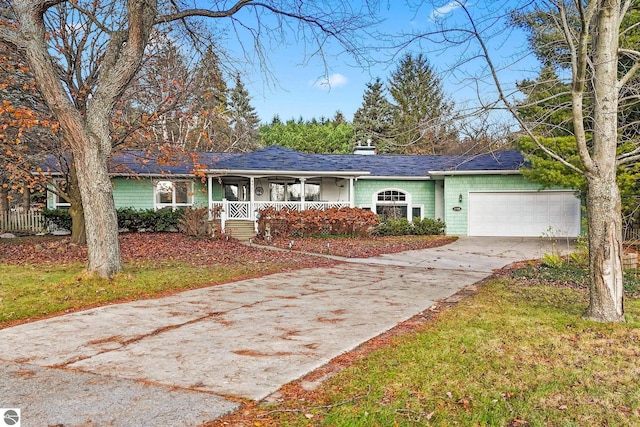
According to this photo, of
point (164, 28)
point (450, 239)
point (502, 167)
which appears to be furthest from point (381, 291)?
point (502, 167)

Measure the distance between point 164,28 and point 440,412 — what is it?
1174 centimetres

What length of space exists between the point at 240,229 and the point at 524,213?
1145 cm

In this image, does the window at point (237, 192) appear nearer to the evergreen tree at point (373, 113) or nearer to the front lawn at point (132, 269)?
the front lawn at point (132, 269)

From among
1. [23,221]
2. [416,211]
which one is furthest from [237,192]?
[23,221]

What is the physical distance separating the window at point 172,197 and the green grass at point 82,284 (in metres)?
9.53

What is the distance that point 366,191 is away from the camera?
20.8 metres

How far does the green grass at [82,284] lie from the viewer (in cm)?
626

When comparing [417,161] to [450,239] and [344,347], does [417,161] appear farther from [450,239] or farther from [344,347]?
[344,347]

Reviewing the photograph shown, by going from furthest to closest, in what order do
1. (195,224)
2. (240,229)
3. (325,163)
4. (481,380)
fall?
(325,163) < (240,229) < (195,224) < (481,380)

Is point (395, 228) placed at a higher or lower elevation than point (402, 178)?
lower

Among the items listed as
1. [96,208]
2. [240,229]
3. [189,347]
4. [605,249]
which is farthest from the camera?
[240,229]

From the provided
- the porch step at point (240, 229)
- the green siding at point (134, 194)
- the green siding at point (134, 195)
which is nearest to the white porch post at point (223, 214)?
the porch step at point (240, 229)

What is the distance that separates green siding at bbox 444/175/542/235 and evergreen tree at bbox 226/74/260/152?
2283 cm

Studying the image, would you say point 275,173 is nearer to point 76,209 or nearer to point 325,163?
point 325,163
